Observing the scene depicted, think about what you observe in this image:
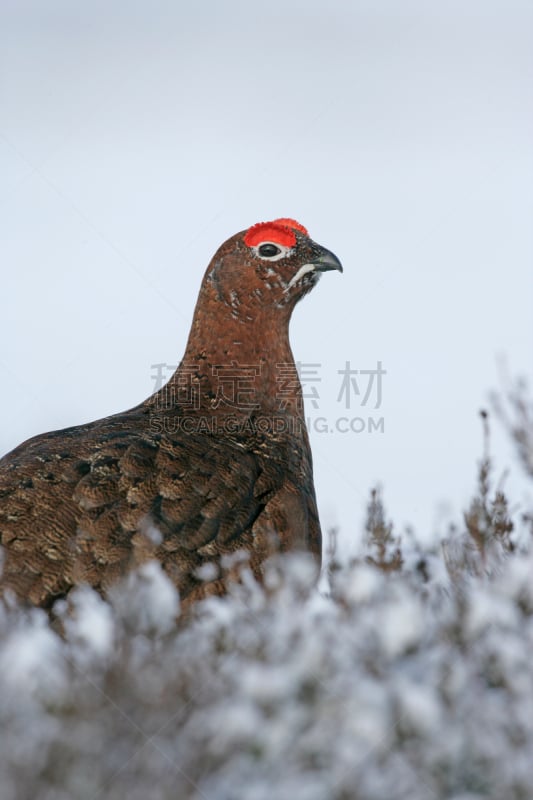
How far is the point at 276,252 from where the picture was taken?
18.8 ft

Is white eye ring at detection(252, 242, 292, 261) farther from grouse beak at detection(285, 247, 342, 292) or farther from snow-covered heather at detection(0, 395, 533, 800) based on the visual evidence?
snow-covered heather at detection(0, 395, 533, 800)

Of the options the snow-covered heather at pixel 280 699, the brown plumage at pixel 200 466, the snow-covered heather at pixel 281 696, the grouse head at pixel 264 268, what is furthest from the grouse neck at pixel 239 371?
the snow-covered heather at pixel 280 699

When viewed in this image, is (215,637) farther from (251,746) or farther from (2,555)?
(2,555)

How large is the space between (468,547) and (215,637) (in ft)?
3.92

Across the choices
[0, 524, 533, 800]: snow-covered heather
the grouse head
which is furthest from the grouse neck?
[0, 524, 533, 800]: snow-covered heather

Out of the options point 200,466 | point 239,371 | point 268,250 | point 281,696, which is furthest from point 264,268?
point 281,696

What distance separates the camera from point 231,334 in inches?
220

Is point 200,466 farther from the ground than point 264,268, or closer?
closer

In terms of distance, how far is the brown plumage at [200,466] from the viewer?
3.69 m

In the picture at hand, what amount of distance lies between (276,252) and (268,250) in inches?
2.1

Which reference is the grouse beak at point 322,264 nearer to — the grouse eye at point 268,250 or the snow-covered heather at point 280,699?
the grouse eye at point 268,250

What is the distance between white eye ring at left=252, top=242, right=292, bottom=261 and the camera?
5.71 metres

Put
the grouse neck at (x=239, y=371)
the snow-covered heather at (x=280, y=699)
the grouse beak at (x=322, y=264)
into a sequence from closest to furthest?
the snow-covered heather at (x=280, y=699)
the grouse neck at (x=239, y=371)
the grouse beak at (x=322, y=264)

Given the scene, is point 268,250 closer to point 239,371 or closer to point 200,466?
point 239,371
